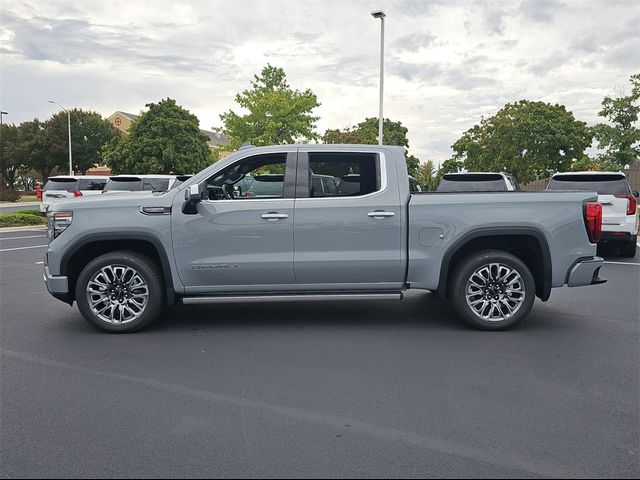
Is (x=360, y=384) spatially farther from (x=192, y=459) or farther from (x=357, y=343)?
(x=192, y=459)

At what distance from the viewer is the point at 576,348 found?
574cm

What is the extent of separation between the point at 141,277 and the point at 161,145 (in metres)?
41.6

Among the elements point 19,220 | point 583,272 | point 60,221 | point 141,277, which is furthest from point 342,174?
point 19,220

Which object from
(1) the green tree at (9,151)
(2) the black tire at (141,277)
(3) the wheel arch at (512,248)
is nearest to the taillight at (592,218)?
(3) the wheel arch at (512,248)

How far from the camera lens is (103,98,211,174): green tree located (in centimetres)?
Answer: 4606

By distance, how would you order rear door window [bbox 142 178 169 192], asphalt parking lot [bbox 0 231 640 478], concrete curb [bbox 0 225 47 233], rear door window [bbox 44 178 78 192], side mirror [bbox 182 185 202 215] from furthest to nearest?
rear door window [bbox 44 178 78 192], rear door window [bbox 142 178 169 192], concrete curb [bbox 0 225 47 233], side mirror [bbox 182 185 202 215], asphalt parking lot [bbox 0 231 640 478]

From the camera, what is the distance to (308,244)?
622 centimetres

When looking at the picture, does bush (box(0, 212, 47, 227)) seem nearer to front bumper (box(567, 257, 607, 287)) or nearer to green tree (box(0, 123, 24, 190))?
front bumper (box(567, 257, 607, 287))

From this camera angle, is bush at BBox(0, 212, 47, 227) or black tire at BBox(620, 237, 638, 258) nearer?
black tire at BBox(620, 237, 638, 258)

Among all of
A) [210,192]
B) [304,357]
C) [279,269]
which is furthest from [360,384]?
[210,192]

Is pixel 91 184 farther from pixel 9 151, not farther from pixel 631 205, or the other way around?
pixel 9 151

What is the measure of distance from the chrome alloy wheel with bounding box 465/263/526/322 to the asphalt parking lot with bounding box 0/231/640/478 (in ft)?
0.84

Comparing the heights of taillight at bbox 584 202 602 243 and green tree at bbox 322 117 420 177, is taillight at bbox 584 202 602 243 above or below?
below

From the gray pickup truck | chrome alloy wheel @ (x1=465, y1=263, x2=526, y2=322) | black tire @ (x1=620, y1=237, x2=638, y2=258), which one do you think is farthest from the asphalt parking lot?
black tire @ (x1=620, y1=237, x2=638, y2=258)
